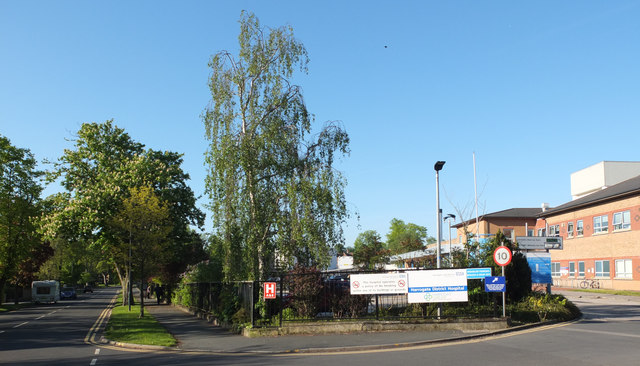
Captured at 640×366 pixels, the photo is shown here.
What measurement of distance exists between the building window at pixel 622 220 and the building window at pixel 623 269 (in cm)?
281

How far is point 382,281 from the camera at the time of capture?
17547 mm

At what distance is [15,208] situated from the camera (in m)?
43.0

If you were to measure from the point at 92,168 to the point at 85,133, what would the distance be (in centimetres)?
244

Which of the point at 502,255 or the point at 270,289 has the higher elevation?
the point at 502,255

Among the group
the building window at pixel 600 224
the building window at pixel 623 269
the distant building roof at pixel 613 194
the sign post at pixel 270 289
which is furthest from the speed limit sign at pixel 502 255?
the building window at pixel 600 224

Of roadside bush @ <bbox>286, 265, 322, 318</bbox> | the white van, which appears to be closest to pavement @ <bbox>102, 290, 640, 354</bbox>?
roadside bush @ <bbox>286, 265, 322, 318</bbox>

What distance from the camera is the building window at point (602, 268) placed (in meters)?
46.3

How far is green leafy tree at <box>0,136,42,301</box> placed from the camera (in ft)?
138

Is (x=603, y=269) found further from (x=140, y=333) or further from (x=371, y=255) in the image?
(x=140, y=333)

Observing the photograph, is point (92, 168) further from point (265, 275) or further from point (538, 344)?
Answer: point (538, 344)

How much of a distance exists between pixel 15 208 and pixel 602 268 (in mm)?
51585

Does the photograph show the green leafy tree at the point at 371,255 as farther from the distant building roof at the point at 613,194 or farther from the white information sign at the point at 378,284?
the distant building roof at the point at 613,194

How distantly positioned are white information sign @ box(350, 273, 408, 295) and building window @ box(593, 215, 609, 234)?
37.3m

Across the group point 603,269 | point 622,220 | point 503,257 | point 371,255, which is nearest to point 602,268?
point 603,269
